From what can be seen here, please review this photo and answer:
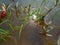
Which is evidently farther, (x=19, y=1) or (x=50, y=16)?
(x=19, y=1)

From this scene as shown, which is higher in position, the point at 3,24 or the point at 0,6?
the point at 0,6

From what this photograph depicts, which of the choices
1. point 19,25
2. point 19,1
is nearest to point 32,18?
point 19,25

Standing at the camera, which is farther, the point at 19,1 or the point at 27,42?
the point at 19,1

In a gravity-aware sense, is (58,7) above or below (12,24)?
above

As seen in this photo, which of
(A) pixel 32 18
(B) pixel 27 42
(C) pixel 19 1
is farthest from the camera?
(C) pixel 19 1

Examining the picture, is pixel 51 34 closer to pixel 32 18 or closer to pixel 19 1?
pixel 32 18

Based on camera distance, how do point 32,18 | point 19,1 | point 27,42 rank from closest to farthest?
point 27,42, point 32,18, point 19,1

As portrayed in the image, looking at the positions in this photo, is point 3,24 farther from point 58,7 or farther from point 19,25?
point 58,7

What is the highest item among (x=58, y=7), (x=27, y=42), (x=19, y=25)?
(x=58, y=7)

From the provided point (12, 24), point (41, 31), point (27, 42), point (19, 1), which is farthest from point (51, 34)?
point (19, 1)
